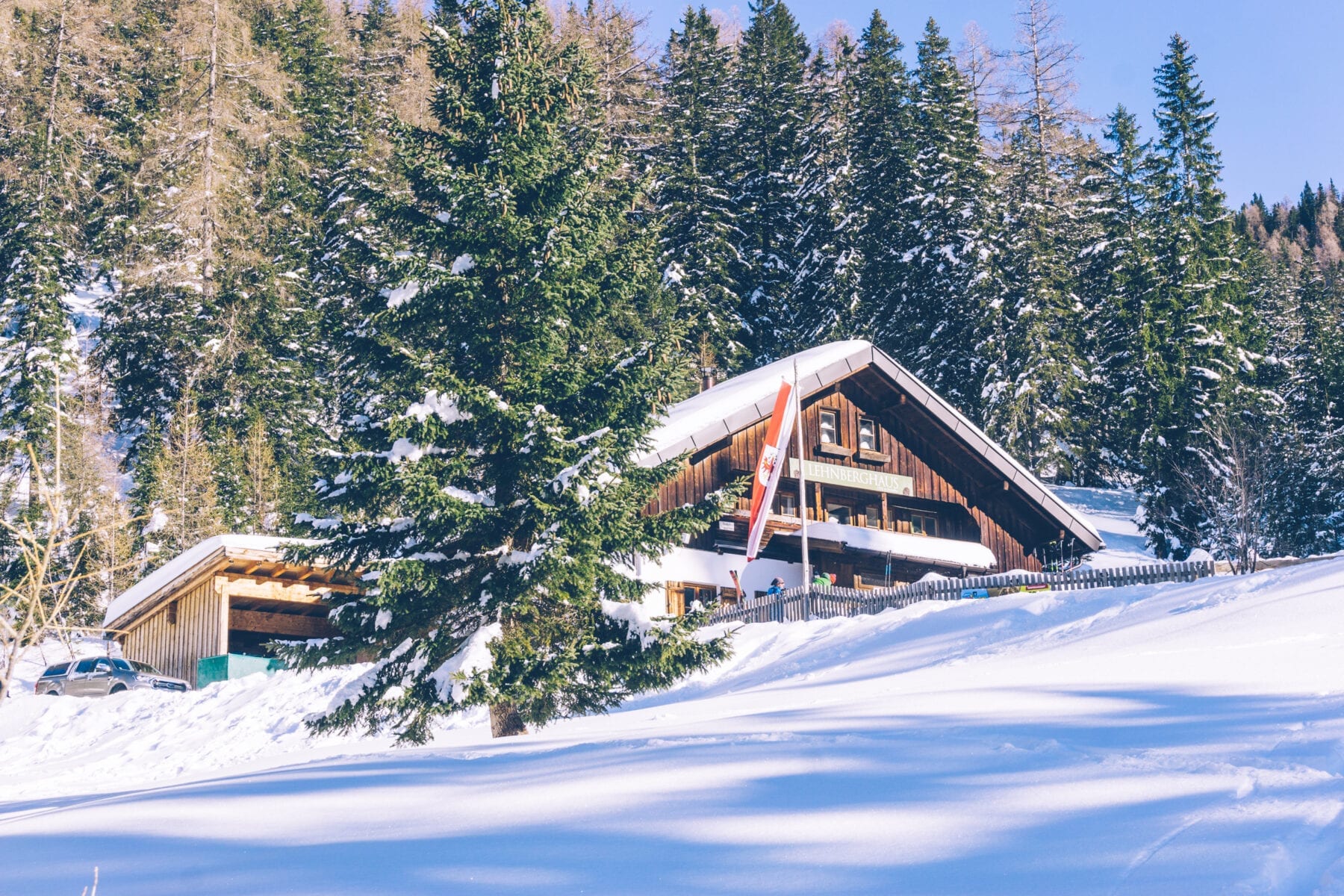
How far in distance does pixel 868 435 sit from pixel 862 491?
67.9 inches

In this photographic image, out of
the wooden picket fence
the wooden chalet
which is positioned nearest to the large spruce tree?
the wooden picket fence

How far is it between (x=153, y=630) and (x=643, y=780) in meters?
25.6

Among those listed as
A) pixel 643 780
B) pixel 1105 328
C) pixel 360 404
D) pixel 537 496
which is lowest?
pixel 643 780

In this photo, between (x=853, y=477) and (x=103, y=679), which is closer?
(x=103, y=679)

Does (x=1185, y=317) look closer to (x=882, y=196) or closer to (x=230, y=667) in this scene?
(x=882, y=196)

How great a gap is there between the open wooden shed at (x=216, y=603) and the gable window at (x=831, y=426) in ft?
44.4

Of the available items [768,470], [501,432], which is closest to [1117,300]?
[768,470]

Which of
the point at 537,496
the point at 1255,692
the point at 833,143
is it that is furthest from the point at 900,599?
the point at 833,143

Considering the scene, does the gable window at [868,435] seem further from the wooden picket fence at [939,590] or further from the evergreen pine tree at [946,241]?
the evergreen pine tree at [946,241]

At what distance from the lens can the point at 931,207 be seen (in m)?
49.2

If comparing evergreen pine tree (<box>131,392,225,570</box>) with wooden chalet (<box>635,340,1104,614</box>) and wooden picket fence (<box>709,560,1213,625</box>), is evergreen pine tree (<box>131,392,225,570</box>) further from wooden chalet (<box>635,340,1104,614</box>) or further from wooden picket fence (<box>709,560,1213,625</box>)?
wooden picket fence (<box>709,560,1213,625</box>)

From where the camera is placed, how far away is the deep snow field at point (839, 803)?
4664 mm

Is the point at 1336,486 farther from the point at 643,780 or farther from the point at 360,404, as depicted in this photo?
the point at 643,780

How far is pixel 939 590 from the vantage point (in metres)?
22.4
